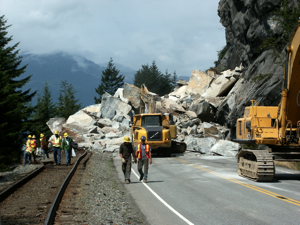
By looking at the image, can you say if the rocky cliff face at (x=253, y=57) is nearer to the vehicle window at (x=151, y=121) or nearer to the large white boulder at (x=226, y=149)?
the large white boulder at (x=226, y=149)

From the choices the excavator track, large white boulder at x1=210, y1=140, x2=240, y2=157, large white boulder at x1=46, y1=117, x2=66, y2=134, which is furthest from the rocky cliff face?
large white boulder at x1=46, y1=117, x2=66, y2=134

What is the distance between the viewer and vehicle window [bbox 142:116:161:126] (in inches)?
1013

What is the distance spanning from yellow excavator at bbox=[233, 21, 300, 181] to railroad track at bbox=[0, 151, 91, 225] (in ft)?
25.5

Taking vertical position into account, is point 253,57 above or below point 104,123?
above

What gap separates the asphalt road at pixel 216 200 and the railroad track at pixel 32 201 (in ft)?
8.10

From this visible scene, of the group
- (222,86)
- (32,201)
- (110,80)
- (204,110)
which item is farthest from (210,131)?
(110,80)

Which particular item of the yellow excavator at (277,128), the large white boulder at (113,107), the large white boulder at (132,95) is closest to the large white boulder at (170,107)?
the large white boulder at (113,107)

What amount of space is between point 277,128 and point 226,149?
584 inches

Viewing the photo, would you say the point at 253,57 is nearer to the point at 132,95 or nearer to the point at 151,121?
the point at 151,121

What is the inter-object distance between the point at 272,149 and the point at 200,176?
345cm

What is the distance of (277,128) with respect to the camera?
12.6 m

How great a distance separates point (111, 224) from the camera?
290 inches

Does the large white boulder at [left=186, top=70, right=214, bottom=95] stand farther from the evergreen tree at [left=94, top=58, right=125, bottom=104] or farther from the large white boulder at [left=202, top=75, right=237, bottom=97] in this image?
the evergreen tree at [left=94, top=58, right=125, bottom=104]

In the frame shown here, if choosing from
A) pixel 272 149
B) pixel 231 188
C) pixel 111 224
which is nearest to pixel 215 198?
pixel 231 188
